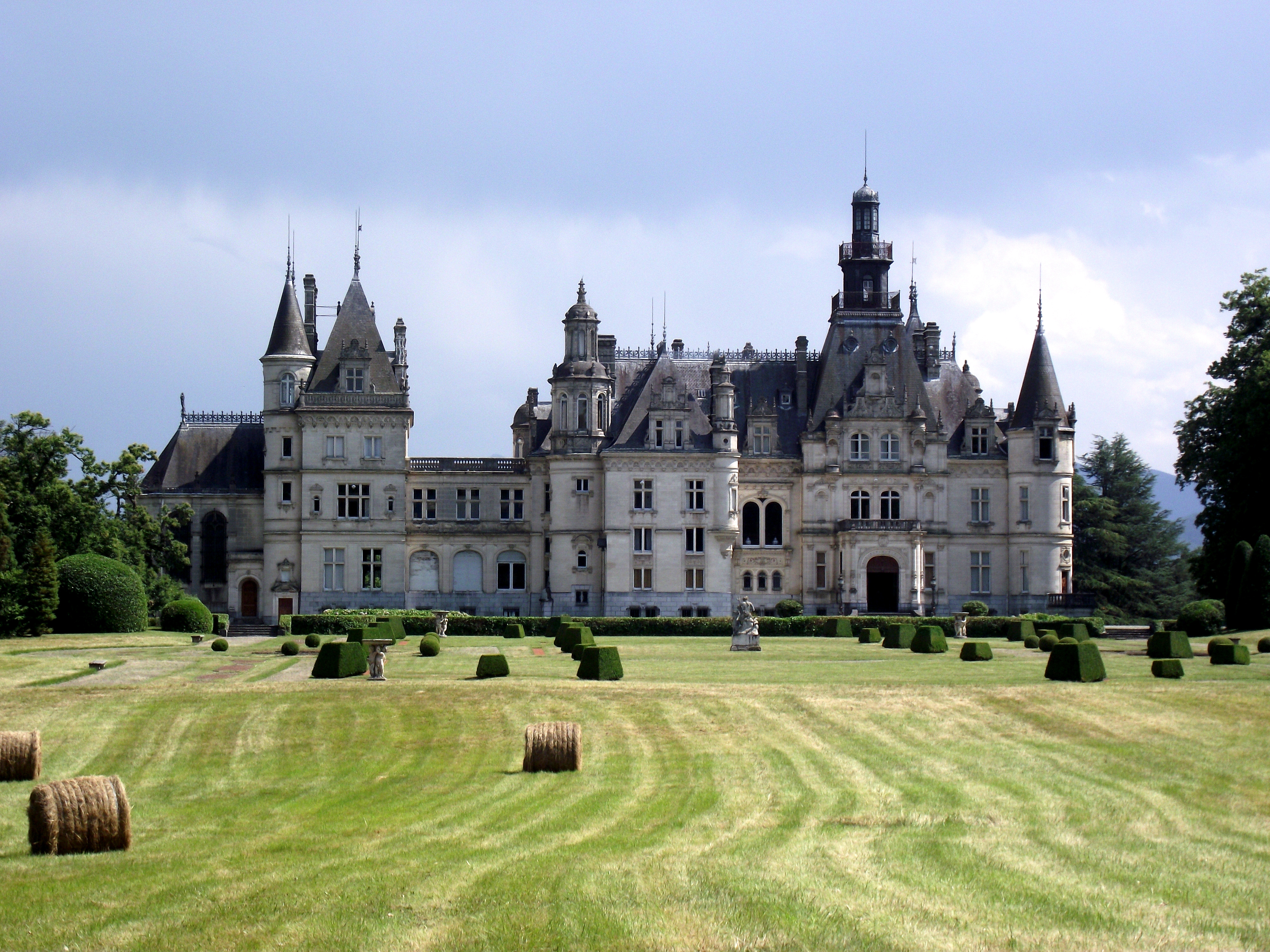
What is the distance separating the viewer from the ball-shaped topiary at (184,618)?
5997cm

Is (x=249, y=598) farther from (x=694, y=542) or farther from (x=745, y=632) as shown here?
(x=745, y=632)

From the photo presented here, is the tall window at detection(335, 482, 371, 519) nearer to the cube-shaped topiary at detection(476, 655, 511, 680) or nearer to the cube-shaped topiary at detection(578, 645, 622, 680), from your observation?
the cube-shaped topiary at detection(476, 655, 511, 680)

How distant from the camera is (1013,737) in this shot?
1125 inches

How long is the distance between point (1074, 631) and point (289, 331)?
4066cm

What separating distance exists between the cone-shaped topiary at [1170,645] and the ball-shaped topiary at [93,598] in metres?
36.6

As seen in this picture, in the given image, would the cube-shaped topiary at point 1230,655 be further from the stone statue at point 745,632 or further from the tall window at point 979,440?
the tall window at point 979,440

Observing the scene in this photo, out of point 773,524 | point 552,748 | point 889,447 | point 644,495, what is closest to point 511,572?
point 644,495

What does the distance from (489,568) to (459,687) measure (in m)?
39.5

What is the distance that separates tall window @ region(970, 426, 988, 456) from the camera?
74938 mm

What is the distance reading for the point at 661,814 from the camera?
827 inches

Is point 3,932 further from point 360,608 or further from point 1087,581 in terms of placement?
point 1087,581

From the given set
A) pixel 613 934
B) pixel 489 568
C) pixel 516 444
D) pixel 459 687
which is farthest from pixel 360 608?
pixel 613 934

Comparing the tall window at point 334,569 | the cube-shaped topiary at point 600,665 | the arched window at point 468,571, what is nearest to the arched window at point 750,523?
the arched window at point 468,571

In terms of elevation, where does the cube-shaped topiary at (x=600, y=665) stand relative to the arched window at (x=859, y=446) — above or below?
below
